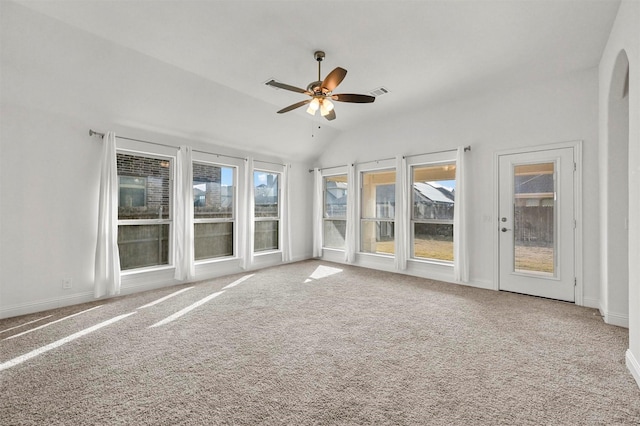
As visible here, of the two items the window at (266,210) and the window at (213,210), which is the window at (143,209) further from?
the window at (266,210)

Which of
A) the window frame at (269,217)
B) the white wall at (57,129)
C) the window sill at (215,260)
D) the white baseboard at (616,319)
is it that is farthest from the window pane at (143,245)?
the white baseboard at (616,319)

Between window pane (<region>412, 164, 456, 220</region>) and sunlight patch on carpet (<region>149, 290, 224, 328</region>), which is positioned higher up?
window pane (<region>412, 164, 456, 220</region>)

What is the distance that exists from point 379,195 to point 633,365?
4.51 meters

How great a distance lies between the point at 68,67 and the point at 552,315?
6270 mm

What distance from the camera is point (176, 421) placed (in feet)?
5.61

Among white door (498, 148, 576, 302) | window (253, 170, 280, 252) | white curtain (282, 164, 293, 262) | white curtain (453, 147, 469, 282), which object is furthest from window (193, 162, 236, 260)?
white door (498, 148, 576, 302)

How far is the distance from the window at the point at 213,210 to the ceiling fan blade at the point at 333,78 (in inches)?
124

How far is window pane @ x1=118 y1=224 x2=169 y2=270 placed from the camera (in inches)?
175

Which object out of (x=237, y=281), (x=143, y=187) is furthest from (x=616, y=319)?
(x=143, y=187)

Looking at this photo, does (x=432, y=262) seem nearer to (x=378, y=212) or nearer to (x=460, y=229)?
(x=460, y=229)

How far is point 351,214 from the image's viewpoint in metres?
6.41

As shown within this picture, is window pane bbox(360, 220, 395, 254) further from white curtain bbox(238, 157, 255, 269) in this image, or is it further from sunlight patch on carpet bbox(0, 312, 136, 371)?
sunlight patch on carpet bbox(0, 312, 136, 371)

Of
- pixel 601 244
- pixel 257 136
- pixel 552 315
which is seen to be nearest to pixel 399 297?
pixel 552 315

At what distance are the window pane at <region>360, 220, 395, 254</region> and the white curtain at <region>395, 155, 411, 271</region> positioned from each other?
1.55 feet
